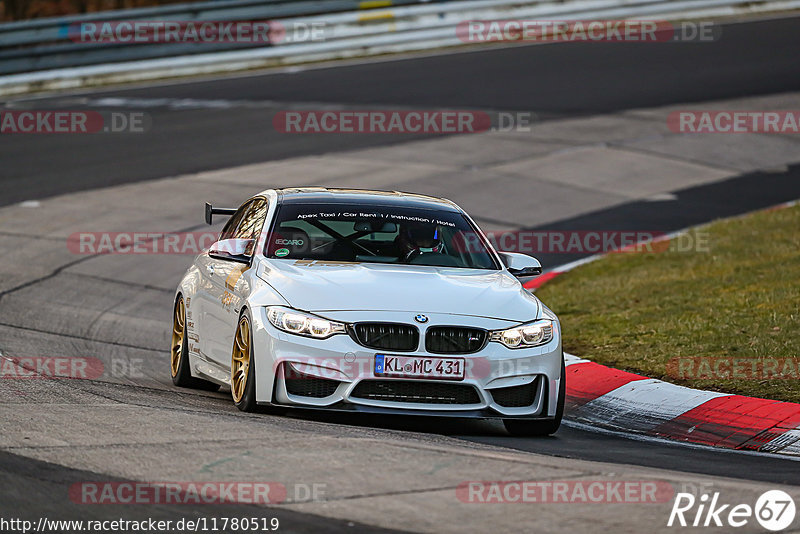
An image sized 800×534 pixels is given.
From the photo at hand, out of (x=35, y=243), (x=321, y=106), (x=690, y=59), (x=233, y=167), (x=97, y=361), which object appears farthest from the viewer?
(x=690, y=59)

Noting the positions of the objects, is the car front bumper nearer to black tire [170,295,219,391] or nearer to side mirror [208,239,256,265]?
side mirror [208,239,256,265]

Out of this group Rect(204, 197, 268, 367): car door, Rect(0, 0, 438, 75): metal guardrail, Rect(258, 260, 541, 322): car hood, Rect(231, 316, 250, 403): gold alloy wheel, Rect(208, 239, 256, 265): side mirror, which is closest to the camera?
Rect(258, 260, 541, 322): car hood

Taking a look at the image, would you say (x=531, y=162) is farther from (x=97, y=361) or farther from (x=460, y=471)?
(x=460, y=471)

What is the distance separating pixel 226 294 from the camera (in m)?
8.62

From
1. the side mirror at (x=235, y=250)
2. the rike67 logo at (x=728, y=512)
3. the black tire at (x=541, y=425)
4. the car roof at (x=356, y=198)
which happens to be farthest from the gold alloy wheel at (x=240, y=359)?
the rike67 logo at (x=728, y=512)

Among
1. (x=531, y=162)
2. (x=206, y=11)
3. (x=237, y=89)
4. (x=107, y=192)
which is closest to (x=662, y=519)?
(x=107, y=192)

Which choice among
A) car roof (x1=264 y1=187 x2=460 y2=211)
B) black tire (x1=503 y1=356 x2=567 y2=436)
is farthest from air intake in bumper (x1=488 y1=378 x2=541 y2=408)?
car roof (x1=264 y1=187 x2=460 y2=211)

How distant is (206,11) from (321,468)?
2077 centimetres

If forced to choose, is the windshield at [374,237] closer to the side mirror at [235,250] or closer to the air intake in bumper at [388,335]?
the side mirror at [235,250]

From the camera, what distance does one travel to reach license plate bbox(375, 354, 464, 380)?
7.47 metres

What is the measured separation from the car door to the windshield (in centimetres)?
27

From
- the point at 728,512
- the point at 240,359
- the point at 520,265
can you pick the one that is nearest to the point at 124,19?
the point at 520,265

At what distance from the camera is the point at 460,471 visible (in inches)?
234

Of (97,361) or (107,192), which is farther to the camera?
(107,192)
